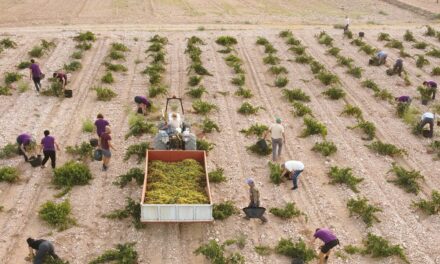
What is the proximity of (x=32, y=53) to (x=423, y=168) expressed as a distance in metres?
20.7

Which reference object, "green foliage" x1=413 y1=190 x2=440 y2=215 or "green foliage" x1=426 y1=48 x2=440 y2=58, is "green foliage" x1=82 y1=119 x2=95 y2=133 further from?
"green foliage" x1=426 y1=48 x2=440 y2=58

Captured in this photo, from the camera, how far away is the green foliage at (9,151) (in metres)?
15.1

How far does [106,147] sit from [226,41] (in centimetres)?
1664

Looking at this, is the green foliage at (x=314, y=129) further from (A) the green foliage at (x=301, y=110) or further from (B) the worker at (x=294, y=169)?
(B) the worker at (x=294, y=169)

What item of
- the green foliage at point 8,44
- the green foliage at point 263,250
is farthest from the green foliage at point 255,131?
the green foliage at point 8,44

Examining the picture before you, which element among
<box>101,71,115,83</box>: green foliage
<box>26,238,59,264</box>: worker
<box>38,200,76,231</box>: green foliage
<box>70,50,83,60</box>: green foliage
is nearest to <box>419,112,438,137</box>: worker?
<box>38,200,76,231</box>: green foliage

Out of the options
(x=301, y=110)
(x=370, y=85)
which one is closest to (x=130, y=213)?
(x=301, y=110)

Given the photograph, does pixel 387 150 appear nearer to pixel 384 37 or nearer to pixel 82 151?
pixel 82 151

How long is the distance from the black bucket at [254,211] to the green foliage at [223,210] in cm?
56

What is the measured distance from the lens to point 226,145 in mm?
16672

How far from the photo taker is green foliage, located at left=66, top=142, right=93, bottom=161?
1532cm

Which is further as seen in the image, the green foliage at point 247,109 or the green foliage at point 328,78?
the green foliage at point 328,78

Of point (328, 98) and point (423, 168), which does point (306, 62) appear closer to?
point (328, 98)

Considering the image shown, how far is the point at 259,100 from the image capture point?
68.8ft
